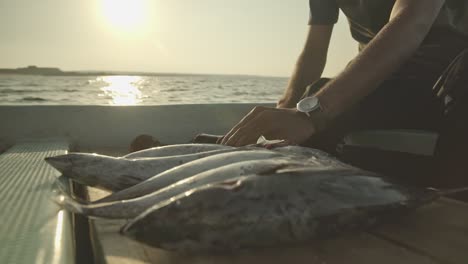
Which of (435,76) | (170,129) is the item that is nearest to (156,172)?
(435,76)

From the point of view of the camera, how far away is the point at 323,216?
1660mm

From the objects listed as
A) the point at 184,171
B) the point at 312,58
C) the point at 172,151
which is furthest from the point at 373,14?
the point at 184,171

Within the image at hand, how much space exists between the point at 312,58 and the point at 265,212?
3912 millimetres

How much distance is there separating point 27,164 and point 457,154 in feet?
10.2

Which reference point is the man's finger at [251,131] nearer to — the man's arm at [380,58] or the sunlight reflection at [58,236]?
the man's arm at [380,58]

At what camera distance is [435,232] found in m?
1.95

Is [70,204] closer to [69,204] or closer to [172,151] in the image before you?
[69,204]

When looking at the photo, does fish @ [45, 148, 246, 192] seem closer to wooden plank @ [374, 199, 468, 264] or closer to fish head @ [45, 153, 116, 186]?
fish head @ [45, 153, 116, 186]

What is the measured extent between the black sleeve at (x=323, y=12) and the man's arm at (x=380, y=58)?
6.78 feet

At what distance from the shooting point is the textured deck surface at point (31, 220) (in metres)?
1.53

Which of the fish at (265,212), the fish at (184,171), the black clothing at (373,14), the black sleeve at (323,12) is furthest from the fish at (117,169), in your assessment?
the black sleeve at (323,12)

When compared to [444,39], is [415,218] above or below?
below

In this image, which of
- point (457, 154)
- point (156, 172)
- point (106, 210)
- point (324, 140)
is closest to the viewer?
point (106, 210)

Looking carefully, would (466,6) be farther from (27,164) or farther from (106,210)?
(27,164)
